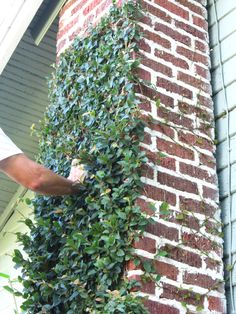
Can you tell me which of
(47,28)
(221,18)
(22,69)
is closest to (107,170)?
(221,18)

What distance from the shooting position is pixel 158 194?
2.82m

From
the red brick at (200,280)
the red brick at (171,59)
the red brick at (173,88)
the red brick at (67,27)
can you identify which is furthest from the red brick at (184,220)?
the red brick at (67,27)

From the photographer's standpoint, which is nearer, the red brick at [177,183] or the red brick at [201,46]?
the red brick at [177,183]

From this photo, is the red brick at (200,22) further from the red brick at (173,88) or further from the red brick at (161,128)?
the red brick at (161,128)

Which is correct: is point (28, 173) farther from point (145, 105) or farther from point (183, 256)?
point (183, 256)

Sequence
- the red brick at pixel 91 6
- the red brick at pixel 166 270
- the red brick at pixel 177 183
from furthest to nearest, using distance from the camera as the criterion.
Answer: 1. the red brick at pixel 91 6
2. the red brick at pixel 177 183
3. the red brick at pixel 166 270

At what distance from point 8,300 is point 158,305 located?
3594 millimetres

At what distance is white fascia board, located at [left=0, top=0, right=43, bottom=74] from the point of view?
163 inches

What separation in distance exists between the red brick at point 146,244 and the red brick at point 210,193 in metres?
0.47

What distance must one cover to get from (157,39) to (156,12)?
0.18 meters

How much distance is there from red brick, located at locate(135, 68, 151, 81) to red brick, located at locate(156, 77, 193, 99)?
0.06 meters

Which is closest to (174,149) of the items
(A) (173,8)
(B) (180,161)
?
(B) (180,161)

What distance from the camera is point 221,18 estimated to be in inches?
138

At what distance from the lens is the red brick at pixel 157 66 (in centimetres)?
311
